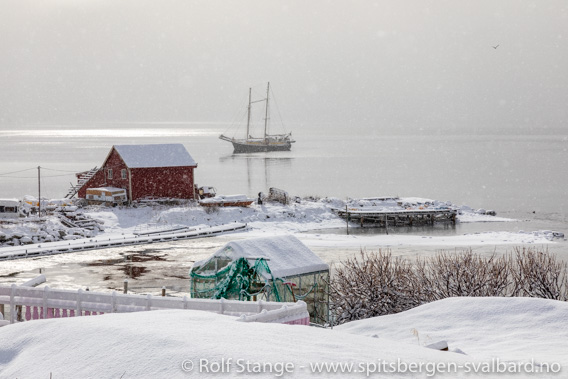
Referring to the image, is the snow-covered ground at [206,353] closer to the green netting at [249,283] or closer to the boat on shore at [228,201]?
the green netting at [249,283]

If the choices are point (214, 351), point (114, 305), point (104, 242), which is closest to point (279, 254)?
point (114, 305)

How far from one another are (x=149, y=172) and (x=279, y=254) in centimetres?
4560

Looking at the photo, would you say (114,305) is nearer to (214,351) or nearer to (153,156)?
(214,351)

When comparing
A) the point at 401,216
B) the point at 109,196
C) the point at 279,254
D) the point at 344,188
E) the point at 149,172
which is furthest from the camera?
the point at 344,188

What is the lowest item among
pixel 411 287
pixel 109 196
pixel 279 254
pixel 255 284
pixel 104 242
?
pixel 411 287

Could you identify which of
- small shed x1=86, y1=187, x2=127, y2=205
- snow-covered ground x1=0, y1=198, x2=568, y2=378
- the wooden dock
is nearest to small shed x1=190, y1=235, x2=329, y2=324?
snow-covered ground x1=0, y1=198, x2=568, y2=378

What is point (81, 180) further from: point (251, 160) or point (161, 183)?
A: point (251, 160)

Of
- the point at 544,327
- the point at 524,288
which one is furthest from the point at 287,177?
the point at 544,327

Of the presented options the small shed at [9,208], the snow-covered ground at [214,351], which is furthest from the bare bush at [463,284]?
the small shed at [9,208]

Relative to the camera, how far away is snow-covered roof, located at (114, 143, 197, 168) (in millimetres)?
63359

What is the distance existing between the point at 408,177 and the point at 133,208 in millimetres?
87538

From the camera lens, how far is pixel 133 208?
60375mm

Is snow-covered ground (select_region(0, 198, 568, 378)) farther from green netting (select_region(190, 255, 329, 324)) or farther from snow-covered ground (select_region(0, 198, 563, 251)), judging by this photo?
snow-covered ground (select_region(0, 198, 563, 251))

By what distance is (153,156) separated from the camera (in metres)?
64.1
